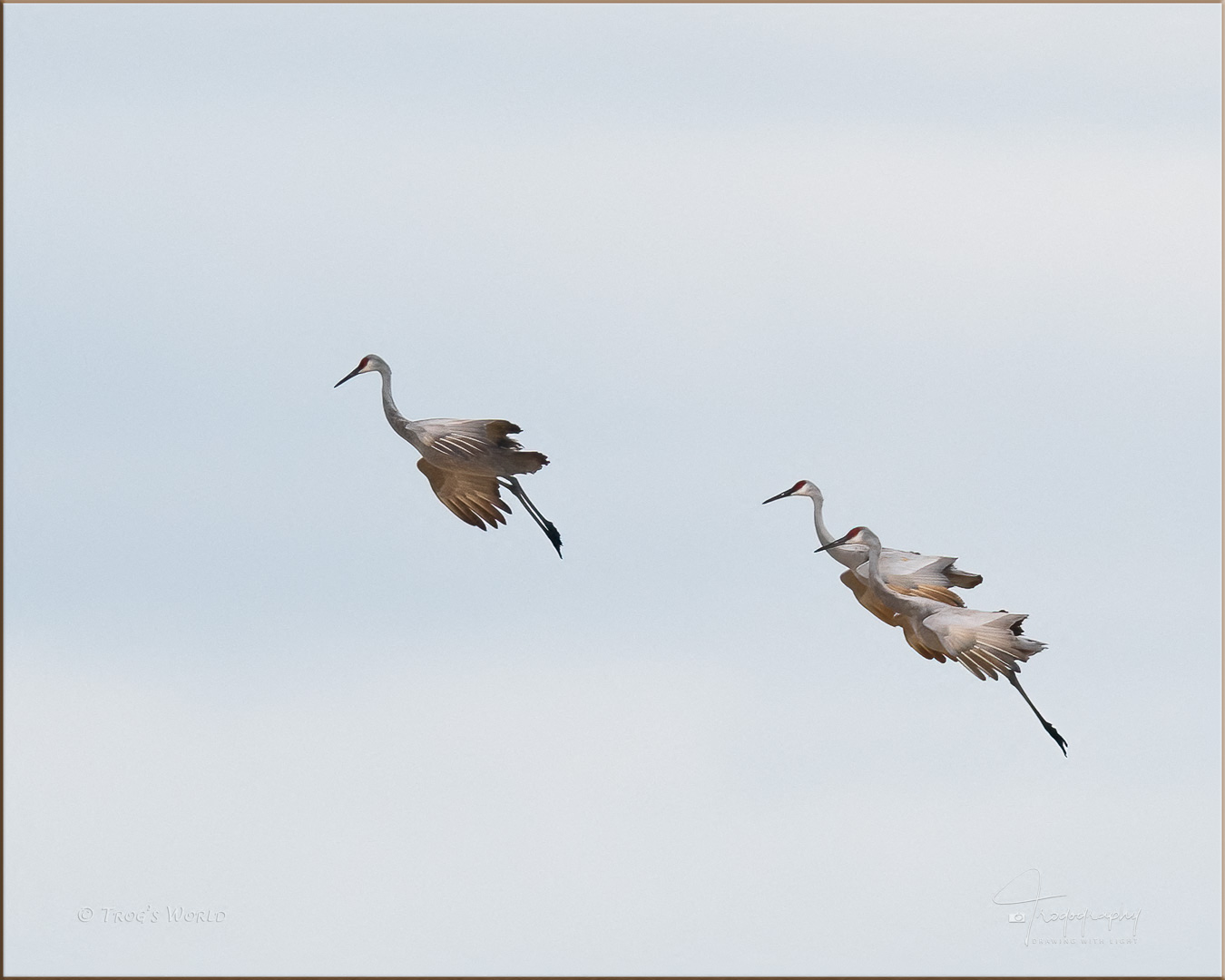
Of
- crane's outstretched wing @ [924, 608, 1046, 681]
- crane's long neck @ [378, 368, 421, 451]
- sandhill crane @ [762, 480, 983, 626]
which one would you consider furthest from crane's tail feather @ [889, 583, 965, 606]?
crane's long neck @ [378, 368, 421, 451]

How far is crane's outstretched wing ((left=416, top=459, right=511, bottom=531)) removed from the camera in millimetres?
33594

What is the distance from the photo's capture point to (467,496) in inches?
1328

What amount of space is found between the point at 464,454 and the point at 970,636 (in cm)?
748

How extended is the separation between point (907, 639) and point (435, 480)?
23.9ft

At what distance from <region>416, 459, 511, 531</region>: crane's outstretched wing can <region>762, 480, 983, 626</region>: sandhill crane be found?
4.15 metres

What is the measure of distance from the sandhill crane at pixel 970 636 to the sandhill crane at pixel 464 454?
5.33 metres

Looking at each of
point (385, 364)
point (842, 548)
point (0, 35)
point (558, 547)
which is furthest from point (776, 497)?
point (0, 35)

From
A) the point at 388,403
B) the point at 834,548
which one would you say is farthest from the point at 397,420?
the point at 834,548

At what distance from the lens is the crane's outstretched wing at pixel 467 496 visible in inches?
1323

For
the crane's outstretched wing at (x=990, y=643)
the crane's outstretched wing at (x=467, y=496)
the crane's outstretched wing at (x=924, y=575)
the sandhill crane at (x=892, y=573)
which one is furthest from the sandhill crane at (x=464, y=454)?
the crane's outstretched wing at (x=990, y=643)

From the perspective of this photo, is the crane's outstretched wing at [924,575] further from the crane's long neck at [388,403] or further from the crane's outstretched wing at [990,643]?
the crane's long neck at [388,403]

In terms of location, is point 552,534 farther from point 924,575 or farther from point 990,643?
point 990,643

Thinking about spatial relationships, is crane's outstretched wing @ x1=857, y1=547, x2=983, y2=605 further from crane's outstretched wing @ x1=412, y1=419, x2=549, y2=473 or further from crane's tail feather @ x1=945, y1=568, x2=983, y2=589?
crane's outstretched wing @ x1=412, y1=419, x2=549, y2=473

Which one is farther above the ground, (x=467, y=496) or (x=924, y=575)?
(x=467, y=496)
